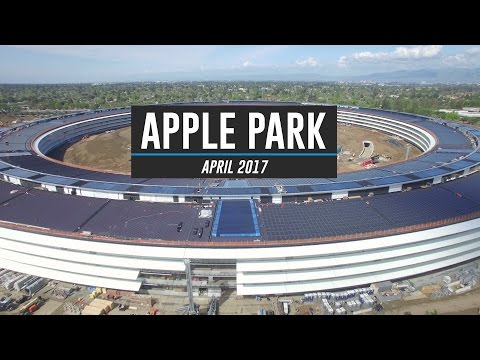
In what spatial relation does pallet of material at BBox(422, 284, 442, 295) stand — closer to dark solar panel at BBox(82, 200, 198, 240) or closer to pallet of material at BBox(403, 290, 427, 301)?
pallet of material at BBox(403, 290, 427, 301)

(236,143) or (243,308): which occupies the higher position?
(236,143)

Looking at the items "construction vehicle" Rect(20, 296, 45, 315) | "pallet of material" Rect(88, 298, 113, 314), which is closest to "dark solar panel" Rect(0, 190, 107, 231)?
"construction vehicle" Rect(20, 296, 45, 315)

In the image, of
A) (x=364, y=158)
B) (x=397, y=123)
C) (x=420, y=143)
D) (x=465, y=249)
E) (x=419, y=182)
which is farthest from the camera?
(x=397, y=123)

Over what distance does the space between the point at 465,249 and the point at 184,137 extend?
85.5 feet

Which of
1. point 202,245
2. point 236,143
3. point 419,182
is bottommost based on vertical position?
point 202,245

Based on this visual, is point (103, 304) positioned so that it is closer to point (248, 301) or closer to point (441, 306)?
point (248, 301)

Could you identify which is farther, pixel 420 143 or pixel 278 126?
pixel 420 143

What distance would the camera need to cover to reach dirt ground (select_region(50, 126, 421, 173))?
55625 millimetres

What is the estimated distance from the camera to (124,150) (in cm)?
6456

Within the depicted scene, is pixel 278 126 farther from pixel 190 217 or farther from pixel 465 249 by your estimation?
pixel 465 249

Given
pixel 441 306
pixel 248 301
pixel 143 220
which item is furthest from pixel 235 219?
pixel 441 306

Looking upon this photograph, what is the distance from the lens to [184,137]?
2716 cm

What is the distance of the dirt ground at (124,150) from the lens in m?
55.6

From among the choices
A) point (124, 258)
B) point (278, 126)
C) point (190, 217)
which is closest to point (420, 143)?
point (278, 126)
